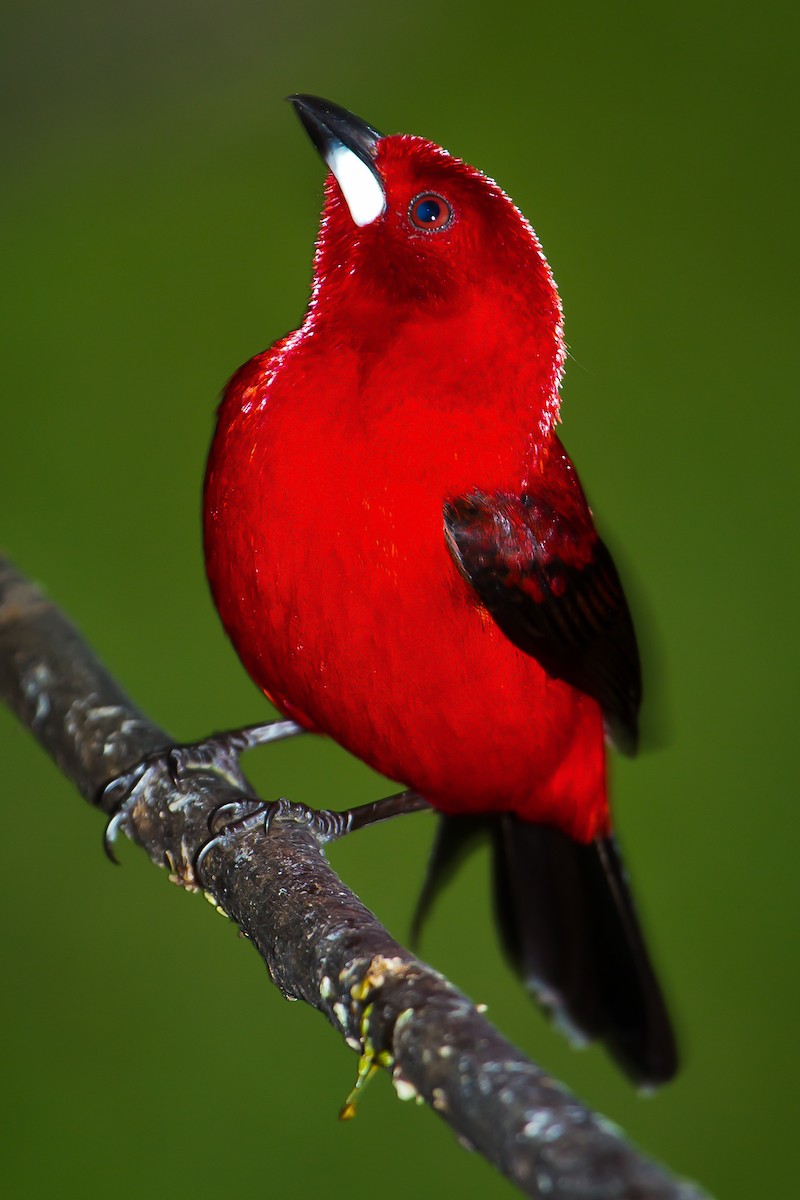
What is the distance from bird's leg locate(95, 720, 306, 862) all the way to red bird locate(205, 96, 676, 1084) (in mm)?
178

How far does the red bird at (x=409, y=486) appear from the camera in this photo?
138cm

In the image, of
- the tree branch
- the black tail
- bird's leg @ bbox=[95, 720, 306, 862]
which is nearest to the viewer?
the tree branch

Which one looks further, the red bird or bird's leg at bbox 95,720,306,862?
bird's leg at bbox 95,720,306,862

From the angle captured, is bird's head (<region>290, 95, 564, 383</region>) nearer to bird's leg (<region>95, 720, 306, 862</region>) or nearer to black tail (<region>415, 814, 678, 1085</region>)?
bird's leg (<region>95, 720, 306, 862</region>)

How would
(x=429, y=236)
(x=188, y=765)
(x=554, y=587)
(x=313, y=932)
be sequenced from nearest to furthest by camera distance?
(x=313, y=932)
(x=429, y=236)
(x=554, y=587)
(x=188, y=765)

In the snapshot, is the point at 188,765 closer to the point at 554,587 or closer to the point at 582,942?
the point at 554,587

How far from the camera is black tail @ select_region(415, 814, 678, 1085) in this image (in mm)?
2090

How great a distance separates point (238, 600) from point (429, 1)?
83.8 inches

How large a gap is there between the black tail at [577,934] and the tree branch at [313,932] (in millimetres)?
564

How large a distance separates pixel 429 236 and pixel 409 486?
26cm

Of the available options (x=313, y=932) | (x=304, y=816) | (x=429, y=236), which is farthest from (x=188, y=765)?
(x=429, y=236)

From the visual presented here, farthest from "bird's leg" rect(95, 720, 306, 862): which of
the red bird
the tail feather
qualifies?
the tail feather

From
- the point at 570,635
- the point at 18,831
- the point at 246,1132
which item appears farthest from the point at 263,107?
the point at 246,1132

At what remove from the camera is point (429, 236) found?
1.36 m
